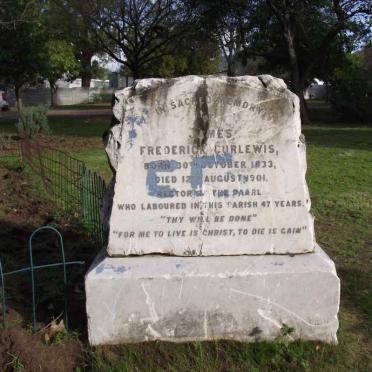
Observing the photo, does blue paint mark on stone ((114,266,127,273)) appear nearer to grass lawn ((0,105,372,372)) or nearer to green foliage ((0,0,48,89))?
grass lawn ((0,105,372,372))

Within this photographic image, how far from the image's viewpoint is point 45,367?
10.0 feet

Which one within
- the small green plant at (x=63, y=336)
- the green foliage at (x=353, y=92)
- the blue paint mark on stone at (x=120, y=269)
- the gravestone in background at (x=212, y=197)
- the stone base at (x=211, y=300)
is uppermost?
the green foliage at (x=353, y=92)

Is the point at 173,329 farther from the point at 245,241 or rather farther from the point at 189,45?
the point at 189,45

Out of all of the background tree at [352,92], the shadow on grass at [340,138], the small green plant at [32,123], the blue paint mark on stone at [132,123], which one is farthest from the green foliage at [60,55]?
the blue paint mark on stone at [132,123]

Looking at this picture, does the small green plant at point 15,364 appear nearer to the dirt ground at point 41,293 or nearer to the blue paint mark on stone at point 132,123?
the dirt ground at point 41,293

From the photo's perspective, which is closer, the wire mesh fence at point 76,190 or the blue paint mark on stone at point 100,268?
the blue paint mark on stone at point 100,268

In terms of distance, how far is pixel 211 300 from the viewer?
10.8 ft

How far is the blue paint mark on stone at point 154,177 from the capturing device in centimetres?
342

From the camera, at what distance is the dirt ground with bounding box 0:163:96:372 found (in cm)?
314

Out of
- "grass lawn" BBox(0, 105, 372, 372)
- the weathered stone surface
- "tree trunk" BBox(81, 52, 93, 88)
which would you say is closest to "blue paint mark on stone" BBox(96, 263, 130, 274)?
the weathered stone surface

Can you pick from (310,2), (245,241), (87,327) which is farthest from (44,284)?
(310,2)

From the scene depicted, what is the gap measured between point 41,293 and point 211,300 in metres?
1.43

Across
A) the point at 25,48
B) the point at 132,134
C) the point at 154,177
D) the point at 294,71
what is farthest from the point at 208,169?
the point at 294,71

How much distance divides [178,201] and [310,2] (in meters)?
20.6
